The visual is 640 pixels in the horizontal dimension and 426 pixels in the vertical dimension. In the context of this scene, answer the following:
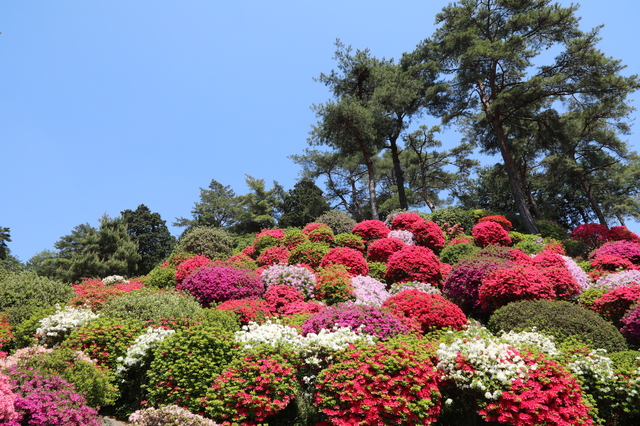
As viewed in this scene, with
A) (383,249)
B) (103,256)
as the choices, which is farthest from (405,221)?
(103,256)

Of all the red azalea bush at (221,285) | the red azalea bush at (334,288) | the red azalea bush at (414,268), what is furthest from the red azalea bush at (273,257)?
the red azalea bush at (414,268)

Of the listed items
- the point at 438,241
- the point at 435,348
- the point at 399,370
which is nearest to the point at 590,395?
the point at 435,348

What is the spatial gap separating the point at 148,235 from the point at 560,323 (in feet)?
127

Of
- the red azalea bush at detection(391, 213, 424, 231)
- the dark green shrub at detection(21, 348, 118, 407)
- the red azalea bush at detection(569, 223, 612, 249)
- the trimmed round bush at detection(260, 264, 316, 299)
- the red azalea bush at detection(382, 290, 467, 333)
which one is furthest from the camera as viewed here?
the red azalea bush at detection(569, 223, 612, 249)

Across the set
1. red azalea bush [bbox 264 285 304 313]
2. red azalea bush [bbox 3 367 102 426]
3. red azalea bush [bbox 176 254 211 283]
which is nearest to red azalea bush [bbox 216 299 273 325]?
red azalea bush [bbox 264 285 304 313]

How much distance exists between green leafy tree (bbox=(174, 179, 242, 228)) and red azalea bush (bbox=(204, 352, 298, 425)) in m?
38.1

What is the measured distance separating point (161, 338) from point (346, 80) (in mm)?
23712

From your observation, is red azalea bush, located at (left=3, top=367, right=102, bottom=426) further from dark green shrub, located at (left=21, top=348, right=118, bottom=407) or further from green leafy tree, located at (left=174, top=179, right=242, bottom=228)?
green leafy tree, located at (left=174, top=179, right=242, bottom=228)

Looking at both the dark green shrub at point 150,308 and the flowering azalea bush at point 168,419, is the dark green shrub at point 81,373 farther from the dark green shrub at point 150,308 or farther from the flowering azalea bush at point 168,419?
the dark green shrub at point 150,308

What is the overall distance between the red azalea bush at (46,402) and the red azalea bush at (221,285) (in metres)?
5.31

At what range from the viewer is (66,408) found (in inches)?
204

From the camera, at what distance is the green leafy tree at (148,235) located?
38.9 metres

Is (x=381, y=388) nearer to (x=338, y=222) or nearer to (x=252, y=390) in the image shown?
(x=252, y=390)

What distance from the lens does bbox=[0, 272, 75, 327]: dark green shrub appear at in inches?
376
